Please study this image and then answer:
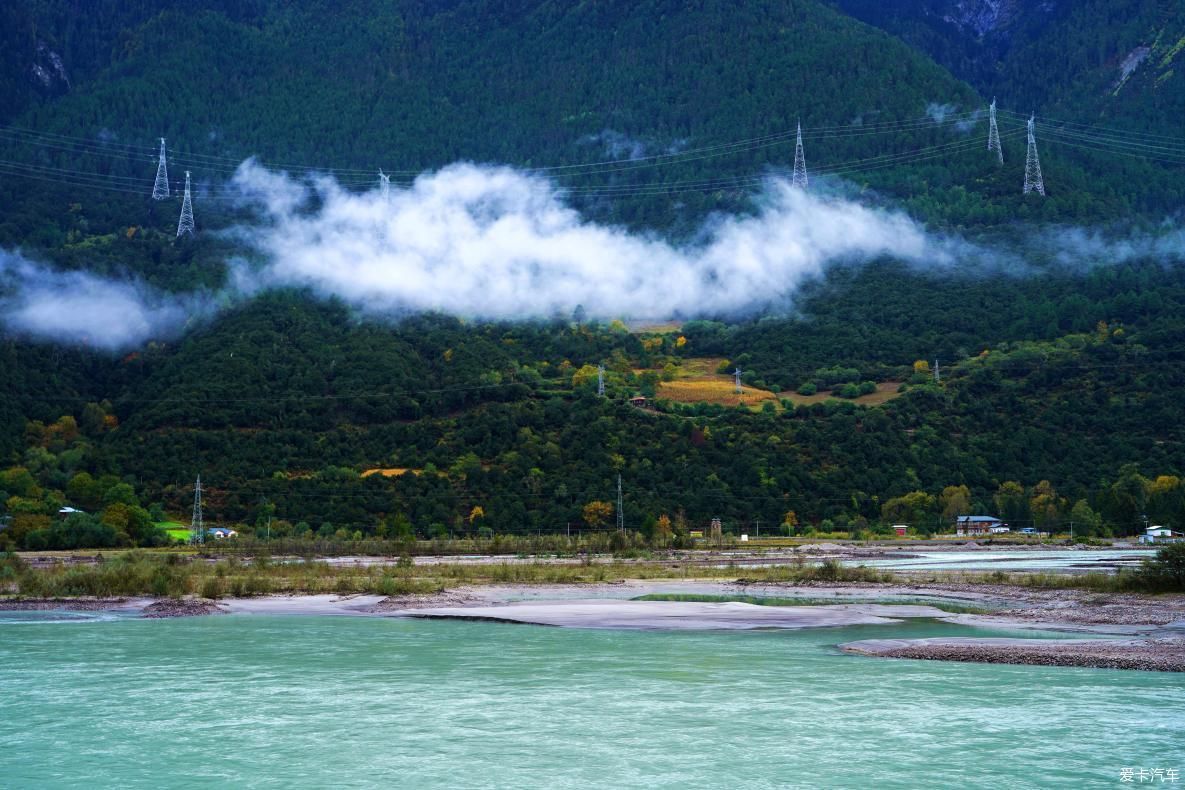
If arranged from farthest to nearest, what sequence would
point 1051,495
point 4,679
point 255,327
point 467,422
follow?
point 255,327 → point 467,422 → point 1051,495 → point 4,679

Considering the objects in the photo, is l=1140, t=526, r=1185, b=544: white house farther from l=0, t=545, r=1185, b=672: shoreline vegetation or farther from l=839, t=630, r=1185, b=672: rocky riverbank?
l=839, t=630, r=1185, b=672: rocky riverbank

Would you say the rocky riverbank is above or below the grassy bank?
below

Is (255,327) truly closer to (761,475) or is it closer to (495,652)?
(761,475)

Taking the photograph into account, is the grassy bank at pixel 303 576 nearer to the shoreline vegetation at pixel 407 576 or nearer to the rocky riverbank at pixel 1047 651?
the shoreline vegetation at pixel 407 576

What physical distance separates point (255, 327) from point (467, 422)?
140ft

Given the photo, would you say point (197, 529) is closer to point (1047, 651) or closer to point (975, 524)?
point (975, 524)

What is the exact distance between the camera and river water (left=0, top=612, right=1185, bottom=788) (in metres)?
20.8

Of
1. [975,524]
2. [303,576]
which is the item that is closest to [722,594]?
[303,576]

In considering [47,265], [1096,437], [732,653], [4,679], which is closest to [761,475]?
[1096,437]

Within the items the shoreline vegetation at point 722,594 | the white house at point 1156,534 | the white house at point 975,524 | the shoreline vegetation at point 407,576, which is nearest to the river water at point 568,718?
the shoreline vegetation at point 722,594

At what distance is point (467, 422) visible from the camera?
14650 centimetres

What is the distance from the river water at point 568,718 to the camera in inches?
819

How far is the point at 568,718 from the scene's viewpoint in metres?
24.8

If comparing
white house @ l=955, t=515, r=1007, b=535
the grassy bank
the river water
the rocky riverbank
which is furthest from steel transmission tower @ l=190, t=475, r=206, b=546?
white house @ l=955, t=515, r=1007, b=535
